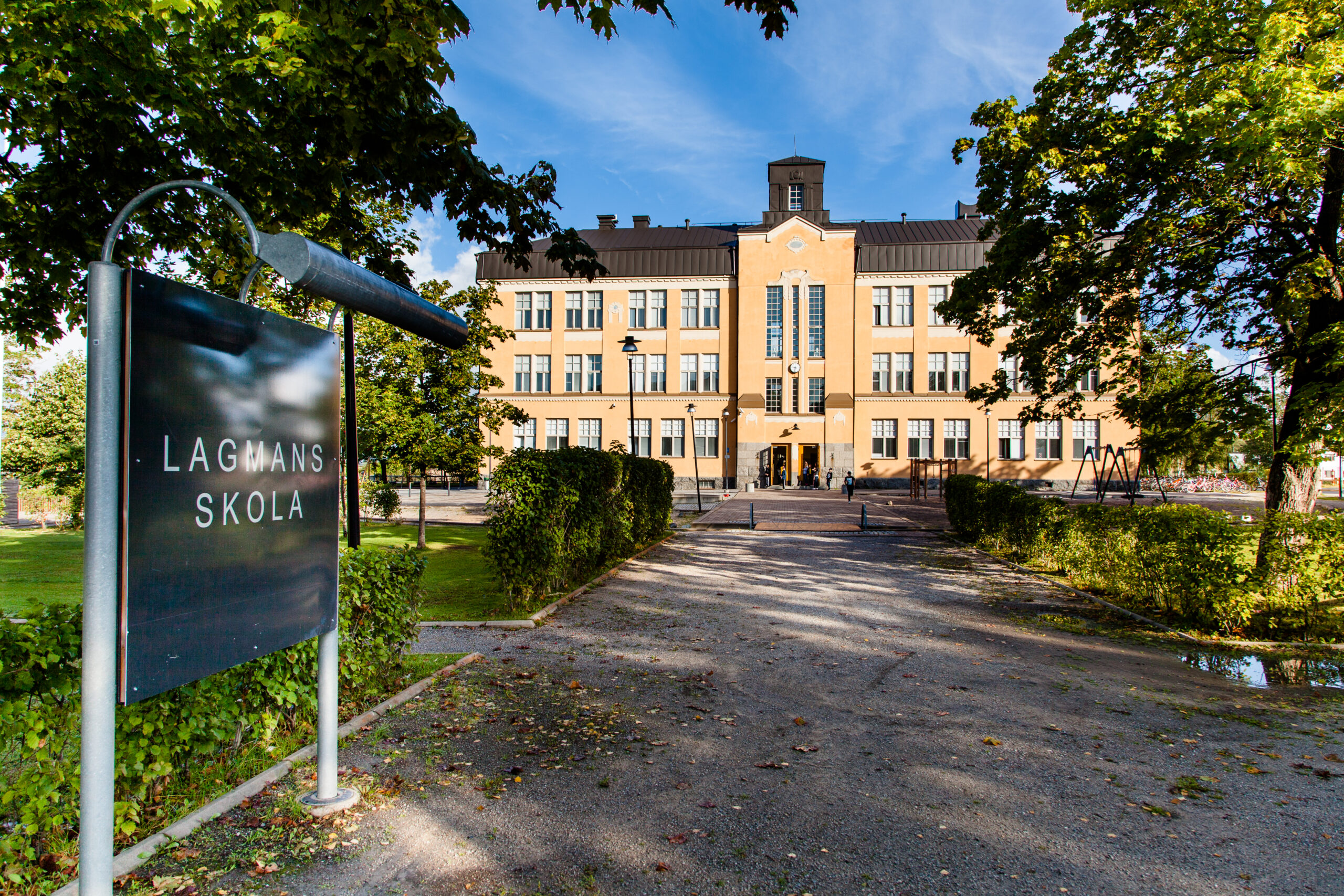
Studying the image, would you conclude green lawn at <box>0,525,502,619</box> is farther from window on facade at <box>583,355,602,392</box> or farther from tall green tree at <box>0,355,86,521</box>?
window on facade at <box>583,355,602,392</box>

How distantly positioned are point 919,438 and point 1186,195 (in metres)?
39.6

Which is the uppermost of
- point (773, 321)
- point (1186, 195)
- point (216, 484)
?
point (773, 321)

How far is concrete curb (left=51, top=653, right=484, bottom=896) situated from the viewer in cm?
321

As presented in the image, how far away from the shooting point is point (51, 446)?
21.5 m

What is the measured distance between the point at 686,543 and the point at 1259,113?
13.9 metres

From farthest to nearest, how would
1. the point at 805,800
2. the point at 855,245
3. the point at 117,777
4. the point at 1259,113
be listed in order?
the point at 855,245
the point at 1259,113
the point at 805,800
the point at 117,777

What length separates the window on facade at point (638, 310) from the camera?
50906mm

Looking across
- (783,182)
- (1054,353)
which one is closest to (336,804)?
(1054,353)

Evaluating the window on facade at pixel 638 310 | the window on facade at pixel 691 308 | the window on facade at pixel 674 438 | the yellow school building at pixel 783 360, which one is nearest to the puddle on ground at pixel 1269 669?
the yellow school building at pixel 783 360

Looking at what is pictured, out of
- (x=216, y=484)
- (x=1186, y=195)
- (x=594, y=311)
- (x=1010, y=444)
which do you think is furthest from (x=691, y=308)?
(x=216, y=484)

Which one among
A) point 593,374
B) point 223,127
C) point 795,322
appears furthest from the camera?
point 593,374

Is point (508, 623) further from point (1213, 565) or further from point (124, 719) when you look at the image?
point (1213, 565)

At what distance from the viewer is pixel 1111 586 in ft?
35.4

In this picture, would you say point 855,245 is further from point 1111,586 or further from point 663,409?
point 1111,586
